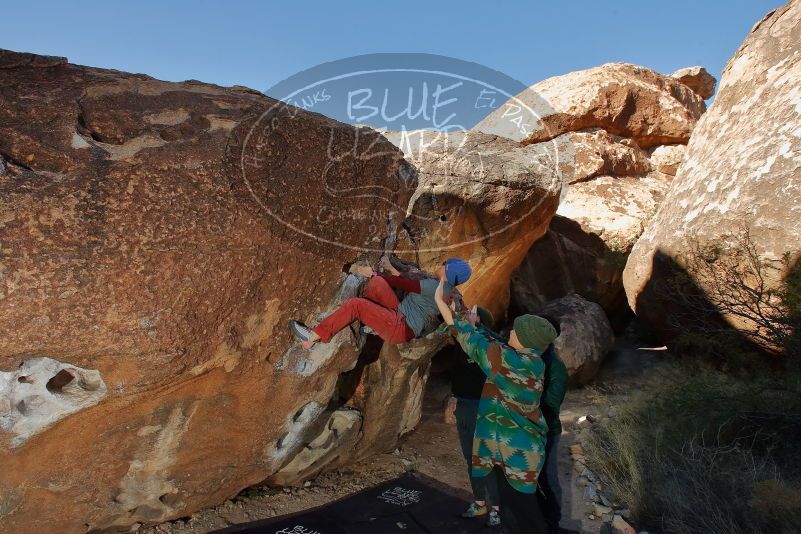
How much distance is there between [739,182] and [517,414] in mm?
3535

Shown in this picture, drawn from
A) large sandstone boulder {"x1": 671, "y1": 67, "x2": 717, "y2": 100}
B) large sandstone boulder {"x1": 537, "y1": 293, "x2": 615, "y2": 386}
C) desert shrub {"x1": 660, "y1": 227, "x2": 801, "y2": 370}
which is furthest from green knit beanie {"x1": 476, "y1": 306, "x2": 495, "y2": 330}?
large sandstone boulder {"x1": 671, "y1": 67, "x2": 717, "y2": 100}

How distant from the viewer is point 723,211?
4711 mm

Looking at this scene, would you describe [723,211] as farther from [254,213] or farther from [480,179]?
[254,213]

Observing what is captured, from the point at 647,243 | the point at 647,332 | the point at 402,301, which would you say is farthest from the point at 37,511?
the point at 647,332

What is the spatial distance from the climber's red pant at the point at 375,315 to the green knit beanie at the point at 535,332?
1.00 m

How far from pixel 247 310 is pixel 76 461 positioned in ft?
3.41

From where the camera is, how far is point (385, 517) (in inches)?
126

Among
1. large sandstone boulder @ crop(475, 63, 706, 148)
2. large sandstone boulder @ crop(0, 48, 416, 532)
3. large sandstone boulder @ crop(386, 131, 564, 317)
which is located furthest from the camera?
large sandstone boulder @ crop(475, 63, 706, 148)

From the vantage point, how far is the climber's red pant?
2.96 metres

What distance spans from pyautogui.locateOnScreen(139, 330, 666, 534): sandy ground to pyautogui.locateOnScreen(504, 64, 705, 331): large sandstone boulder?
2.26m

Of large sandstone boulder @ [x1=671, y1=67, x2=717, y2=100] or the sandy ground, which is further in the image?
large sandstone boulder @ [x1=671, y1=67, x2=717, y2=100]

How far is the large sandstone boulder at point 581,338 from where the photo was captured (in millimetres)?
5927

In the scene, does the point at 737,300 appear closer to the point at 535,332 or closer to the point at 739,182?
the point at 739,182

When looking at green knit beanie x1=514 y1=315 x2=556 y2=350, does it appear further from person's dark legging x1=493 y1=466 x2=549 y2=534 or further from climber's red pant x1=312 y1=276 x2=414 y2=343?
climber's red pant x1=312 y1=276 x2=414 y2=343
